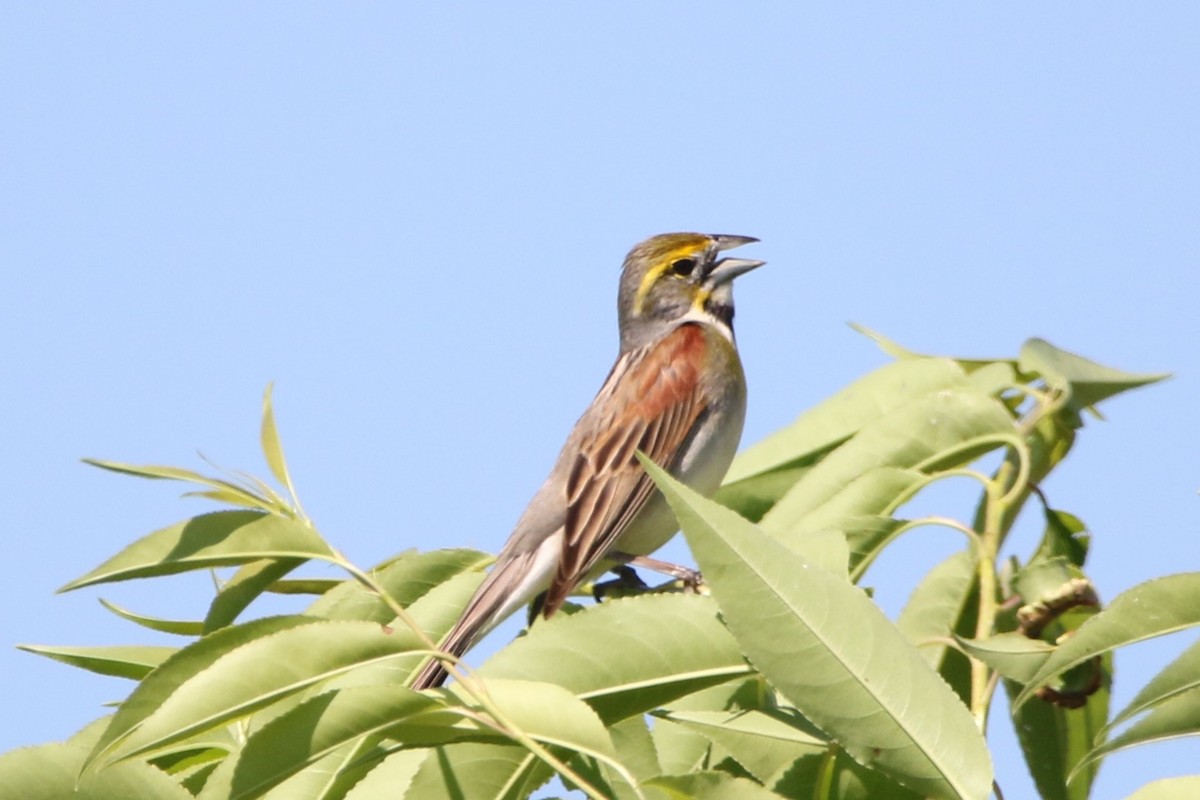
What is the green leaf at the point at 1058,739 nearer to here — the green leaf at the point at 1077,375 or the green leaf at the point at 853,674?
the green leaf at the point at 1077,375

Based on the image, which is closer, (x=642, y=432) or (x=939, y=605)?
(x=939, y=605)

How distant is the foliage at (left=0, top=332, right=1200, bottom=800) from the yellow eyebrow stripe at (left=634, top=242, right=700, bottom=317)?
13.1 feet

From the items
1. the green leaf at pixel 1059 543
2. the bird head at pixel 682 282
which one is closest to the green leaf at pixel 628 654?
the green leaf at pixel 1059 543

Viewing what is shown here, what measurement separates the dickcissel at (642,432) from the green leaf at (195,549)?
6.51 ft

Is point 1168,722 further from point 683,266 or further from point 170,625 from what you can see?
point 683,266

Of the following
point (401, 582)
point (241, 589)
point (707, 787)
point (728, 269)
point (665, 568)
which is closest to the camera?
point (707, 787)

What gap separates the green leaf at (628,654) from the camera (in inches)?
110

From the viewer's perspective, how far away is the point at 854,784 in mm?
3068

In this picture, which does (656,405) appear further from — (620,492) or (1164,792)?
(1164,792)

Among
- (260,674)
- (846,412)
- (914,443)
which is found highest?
(846,412)

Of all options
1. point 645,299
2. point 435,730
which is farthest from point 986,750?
point 645,299

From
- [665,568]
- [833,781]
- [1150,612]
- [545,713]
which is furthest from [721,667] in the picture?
[665,568]

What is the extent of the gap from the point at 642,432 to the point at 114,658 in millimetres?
3355

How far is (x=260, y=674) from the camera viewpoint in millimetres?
2535
